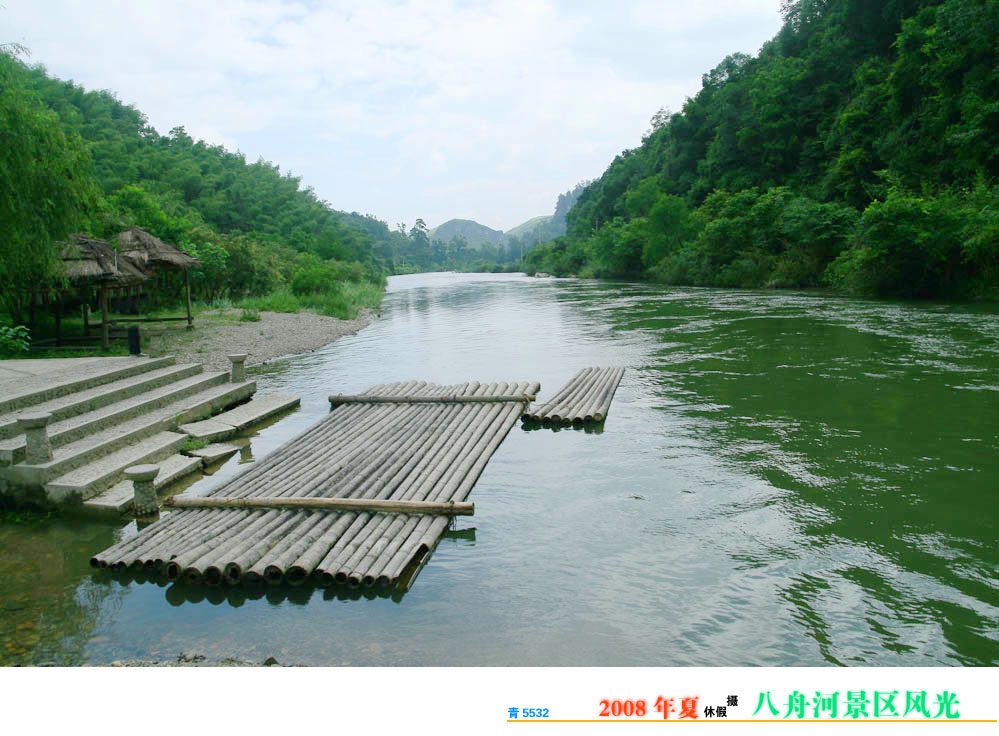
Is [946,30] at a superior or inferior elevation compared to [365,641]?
superior

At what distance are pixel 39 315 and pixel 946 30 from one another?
30.9 meters

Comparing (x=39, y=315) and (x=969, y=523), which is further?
(x=39, y=315)

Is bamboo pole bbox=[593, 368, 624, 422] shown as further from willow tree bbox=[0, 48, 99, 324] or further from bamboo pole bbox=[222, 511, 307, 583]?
willow tree bbox=[0, 48, 99, 324]

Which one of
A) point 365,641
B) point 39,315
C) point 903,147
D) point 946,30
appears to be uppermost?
point 946,30

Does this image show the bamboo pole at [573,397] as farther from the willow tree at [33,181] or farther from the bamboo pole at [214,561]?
the willow tree at [33,181]

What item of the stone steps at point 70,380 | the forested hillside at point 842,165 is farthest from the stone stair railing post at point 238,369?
the forested hillside at point 842,165

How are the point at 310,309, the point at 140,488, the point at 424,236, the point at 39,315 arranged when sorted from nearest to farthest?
the point at 140,488 < the point at 39,315 < the point at 310,309 < the point at 424,236

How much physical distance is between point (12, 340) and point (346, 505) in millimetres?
9171

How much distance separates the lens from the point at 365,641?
12.1 feet

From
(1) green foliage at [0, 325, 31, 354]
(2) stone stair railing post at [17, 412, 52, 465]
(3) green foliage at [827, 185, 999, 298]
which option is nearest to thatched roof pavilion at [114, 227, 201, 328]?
(1) green foliage at [0, 325, 31, 354]

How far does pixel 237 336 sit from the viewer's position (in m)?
16.1

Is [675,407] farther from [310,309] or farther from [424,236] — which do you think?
[424,236]

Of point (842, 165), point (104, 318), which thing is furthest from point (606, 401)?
point (842, 165)

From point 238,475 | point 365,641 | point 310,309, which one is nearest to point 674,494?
point 365,641
